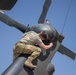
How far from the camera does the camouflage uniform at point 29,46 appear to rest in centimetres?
528

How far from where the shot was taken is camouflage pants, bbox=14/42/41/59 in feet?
17.3

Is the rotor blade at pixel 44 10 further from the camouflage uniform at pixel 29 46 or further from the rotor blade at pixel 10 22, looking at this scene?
the camouflage uniform at pixel 29 46

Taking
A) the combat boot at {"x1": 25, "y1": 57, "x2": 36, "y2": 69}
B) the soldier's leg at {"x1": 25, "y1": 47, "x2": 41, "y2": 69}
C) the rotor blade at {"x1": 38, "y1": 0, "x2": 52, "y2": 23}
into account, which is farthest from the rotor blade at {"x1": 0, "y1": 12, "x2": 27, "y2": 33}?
the combat boot at {"x1": 25, "y1": 57, "x2": 36, "y2": 69}

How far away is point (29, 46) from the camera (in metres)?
5.34

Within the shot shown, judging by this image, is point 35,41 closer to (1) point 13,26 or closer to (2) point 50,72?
Result: (2) point 50,72

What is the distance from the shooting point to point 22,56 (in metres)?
5.30

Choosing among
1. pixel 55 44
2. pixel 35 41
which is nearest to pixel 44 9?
pixel 55 44

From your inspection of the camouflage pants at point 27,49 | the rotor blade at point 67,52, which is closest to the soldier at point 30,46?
the camouflage pants at point 27,49

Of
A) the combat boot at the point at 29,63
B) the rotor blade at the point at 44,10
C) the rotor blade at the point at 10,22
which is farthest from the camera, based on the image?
the rotor blade at the point at 44,10

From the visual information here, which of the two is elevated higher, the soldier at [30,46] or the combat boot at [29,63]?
the soldier at [30,46]

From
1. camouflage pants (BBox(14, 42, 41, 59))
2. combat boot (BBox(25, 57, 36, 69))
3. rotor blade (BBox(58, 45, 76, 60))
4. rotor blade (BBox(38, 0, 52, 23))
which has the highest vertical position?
rotor blade (BBox(38, 0, 52, 23))

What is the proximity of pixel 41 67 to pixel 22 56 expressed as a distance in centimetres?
54

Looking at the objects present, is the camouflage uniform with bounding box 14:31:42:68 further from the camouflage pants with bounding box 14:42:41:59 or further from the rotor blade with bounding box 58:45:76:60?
the rotor blade with bounding box 58:45:76:60

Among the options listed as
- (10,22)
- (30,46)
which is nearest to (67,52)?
Result: (10,22)
